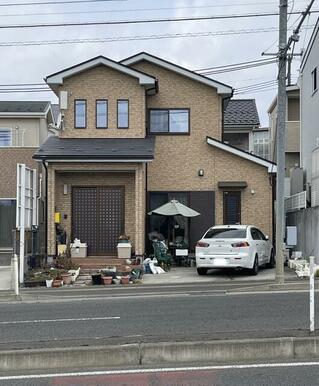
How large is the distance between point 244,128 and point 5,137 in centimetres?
1558

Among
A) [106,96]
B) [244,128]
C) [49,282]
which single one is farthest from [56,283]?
[244,128]

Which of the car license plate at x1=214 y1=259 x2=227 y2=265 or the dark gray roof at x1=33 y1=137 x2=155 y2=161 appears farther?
the dark gray roof at x1=33 y1=137 x2=155 y2=161

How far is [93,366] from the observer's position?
24.2 ft

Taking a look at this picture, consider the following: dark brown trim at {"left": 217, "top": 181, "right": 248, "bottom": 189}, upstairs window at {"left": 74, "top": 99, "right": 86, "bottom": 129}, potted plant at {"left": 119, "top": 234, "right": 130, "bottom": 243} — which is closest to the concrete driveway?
potted plant at {"left": 119, "top": 234, "right": 130, "bottom": 243}

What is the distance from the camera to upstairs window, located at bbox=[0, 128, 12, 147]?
2730cm

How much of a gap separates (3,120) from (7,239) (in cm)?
554

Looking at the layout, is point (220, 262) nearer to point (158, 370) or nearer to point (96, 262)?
point (96, 262)

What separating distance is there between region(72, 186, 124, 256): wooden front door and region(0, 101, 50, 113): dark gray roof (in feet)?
20.4

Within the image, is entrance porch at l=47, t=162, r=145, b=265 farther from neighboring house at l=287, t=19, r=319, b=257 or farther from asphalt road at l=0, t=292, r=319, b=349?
asphalt road at l=0, t=292, r=319, b=349

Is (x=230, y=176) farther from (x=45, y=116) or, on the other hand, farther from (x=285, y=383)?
(x=285, y=383)

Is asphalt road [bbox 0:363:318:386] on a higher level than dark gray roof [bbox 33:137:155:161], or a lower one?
lower

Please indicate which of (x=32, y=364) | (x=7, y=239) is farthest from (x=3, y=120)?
(x=32, y=364)

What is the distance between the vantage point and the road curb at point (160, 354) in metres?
7.36

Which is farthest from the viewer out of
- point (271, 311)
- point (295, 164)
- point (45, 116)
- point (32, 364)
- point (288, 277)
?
point (295, 164)
